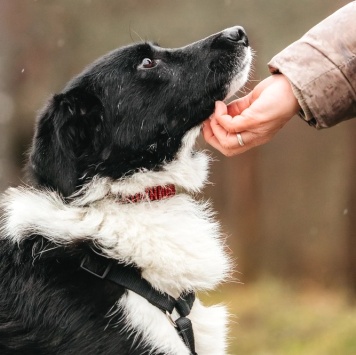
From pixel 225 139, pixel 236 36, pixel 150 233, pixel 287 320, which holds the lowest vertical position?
pixel 287 320

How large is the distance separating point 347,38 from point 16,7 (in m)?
5.41

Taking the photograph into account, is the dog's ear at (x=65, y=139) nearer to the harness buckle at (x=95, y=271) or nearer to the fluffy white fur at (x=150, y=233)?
the fluffy white fur at (x=150, y=233)

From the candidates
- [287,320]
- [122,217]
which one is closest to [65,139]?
[122,217]

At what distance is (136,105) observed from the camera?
2.88 metres

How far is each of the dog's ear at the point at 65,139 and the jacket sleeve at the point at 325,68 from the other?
2.43 feet

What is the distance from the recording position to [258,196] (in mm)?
6918

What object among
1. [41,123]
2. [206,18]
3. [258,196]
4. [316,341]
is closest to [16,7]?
[206,18]

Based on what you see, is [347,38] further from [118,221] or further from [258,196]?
[258,196]

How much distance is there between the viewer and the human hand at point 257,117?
2.58 m

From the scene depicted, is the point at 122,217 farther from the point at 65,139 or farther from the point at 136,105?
the point at 136,105

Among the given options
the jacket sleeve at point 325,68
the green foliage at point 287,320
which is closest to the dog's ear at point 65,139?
the jacket sleeve at point 325,68

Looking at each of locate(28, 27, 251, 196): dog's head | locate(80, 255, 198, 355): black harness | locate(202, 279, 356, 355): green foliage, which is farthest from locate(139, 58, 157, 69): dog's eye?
locate(202, 279, 356, 355): green foliage

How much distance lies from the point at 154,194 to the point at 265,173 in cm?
425

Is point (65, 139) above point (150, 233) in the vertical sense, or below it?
above
